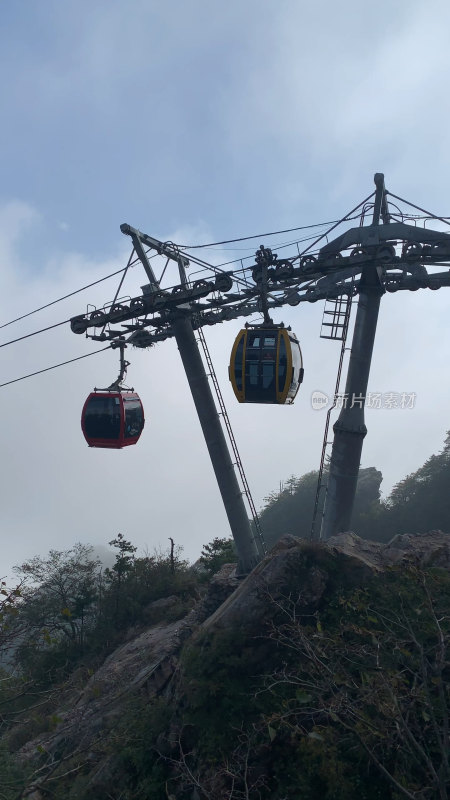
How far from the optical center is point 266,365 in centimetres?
1309

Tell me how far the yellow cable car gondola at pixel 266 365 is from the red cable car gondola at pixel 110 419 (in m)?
3.56

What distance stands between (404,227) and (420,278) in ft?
4.31

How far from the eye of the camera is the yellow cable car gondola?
42.8 ft

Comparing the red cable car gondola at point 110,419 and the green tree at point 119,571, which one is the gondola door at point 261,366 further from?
the green tree at point 119,571

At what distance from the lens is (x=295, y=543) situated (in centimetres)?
1319

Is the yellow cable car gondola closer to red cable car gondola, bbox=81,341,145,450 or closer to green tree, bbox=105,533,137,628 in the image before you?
red cable car gondola, bbox=81,341,145,450

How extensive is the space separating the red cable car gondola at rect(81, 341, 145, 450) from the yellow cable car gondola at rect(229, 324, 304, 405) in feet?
11.7

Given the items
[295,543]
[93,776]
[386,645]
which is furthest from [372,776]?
[93,776]

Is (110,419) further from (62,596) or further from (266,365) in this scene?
(62,596)

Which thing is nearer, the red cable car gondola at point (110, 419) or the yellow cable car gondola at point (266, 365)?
the yellow cable car gondola at point (266, 365)

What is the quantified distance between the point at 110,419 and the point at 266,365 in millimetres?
4737

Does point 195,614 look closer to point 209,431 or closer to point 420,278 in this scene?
point 209,431

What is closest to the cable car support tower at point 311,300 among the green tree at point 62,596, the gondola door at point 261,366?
the gondola door at point 261,366

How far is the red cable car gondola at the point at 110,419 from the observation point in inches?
607
